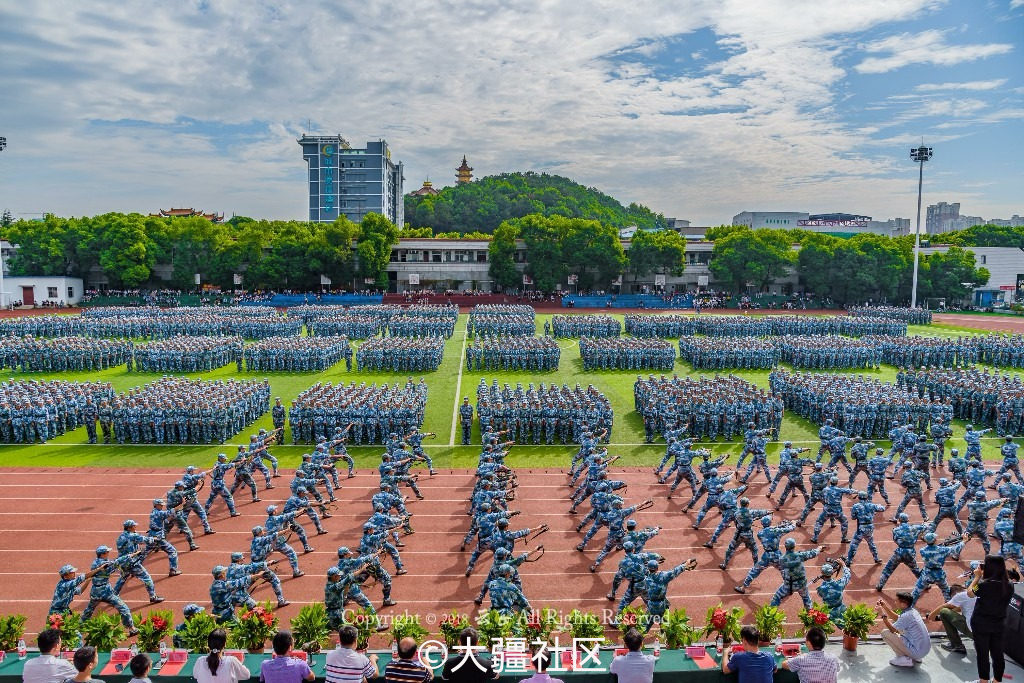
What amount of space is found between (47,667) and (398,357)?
810 inches

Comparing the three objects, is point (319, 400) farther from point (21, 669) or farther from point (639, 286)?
point (639, 286)

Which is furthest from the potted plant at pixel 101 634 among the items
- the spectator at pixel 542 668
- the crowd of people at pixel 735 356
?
the crowd of people at pixel 735 356

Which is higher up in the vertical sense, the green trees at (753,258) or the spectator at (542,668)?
the green trees at (753,258)

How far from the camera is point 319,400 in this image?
17391 millimetres

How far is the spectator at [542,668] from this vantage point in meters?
5.53

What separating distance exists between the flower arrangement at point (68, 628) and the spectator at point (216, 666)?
1694mm

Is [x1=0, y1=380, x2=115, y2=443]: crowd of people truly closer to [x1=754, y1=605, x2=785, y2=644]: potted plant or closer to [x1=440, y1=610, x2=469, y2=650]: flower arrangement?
[x1=440, y1=610, x2=469, y2=650]: flower arrangement

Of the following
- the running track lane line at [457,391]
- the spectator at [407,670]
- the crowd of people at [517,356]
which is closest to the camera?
the spectator at [407,670]

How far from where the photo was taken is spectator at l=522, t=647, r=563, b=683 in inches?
218

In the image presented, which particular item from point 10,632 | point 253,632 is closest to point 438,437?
point 253,632

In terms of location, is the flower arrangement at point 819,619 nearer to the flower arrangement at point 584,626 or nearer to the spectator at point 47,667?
the flower arrangement at point 584,626

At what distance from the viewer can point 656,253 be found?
190 feet

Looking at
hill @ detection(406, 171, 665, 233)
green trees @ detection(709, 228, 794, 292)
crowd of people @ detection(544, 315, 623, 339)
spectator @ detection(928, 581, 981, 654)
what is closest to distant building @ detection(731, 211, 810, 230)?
hill @ detection(406, 171, 665, 233)

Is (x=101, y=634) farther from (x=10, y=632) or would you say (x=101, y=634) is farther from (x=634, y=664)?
(x=634, y=664)
